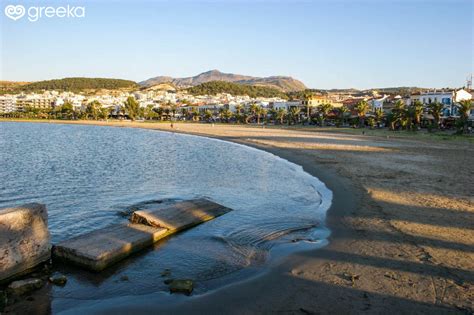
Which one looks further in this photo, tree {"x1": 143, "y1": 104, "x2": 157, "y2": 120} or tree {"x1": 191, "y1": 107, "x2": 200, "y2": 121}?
tree {"x1": 143, "y1": 104, "x2": 157, "y2": 120}

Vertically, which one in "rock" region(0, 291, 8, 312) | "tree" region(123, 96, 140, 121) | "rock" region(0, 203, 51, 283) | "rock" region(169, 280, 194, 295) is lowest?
"rock" region(169, 280, 194, 295)

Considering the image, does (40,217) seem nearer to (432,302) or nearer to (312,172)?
(432,302)

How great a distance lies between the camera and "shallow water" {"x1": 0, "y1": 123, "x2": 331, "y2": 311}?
32.1ft

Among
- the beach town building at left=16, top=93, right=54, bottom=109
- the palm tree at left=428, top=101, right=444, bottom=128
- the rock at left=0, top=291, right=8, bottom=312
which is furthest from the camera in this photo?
the beach town building at left=16, top=93, right=54, bottom=109

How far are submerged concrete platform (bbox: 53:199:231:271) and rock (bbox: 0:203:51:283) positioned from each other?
0.57 metres

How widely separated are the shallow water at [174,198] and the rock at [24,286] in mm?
476

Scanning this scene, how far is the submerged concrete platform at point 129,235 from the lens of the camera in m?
10.1

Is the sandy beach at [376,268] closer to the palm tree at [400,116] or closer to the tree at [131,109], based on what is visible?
the palm tree at [400,116]

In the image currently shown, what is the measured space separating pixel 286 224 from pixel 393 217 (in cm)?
403

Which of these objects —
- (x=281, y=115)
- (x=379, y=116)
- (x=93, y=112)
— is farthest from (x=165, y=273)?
(x=93, y=112)

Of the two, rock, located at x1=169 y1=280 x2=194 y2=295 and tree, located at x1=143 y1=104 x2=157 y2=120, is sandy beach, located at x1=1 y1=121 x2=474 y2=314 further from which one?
tree, located at x1=143 y1=104 x2=157 y2=120

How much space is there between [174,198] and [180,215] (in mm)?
4814

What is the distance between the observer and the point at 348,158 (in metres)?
33.9

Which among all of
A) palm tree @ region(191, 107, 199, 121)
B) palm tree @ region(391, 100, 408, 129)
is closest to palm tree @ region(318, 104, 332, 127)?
palm tree @ region(391, 100, 408, 129)
